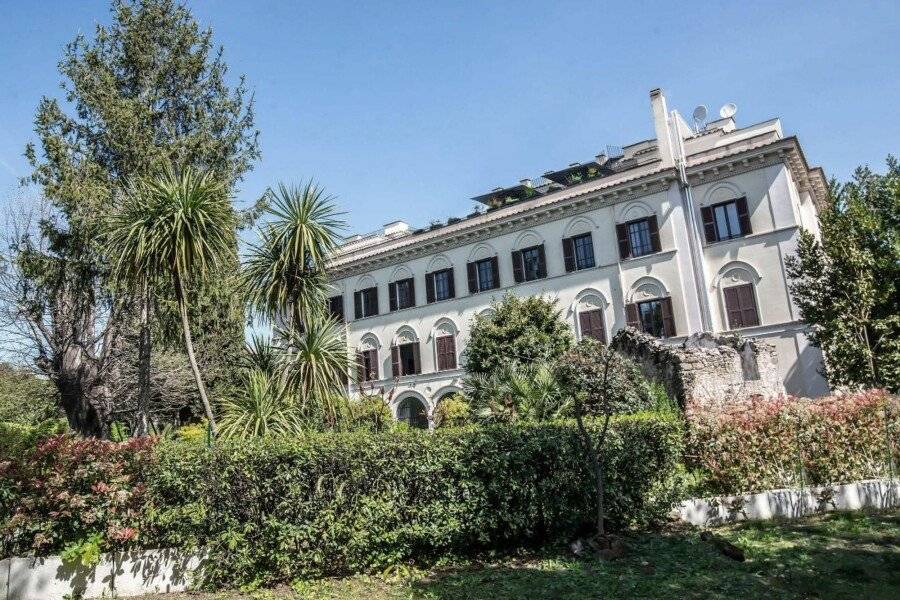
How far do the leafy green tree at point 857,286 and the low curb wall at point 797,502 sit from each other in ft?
37.7

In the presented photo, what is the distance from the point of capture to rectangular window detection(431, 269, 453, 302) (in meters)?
33.1

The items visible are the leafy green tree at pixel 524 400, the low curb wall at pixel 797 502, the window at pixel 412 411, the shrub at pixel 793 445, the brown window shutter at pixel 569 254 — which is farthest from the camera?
the window at pixel 412 411

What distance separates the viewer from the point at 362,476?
6.59m

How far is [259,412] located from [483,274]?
22746 mm

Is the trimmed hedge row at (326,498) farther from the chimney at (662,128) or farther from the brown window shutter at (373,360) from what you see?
the brown window shutter at (373,360)

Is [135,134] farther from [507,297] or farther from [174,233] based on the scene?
[507,297]

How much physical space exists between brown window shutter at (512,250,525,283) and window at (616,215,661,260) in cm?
516

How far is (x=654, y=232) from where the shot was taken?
88.9ft

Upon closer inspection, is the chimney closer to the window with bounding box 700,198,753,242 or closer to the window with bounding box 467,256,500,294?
the window with bounding box 700,198,753,242

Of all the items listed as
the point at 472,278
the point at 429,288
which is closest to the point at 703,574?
the point at 472,278

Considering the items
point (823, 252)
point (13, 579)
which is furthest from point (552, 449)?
point (823, 252)

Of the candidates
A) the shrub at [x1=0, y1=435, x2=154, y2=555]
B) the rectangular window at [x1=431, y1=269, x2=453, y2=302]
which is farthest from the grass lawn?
the rectangular window at [x1=431, y1=269, x2=453, y2=302]

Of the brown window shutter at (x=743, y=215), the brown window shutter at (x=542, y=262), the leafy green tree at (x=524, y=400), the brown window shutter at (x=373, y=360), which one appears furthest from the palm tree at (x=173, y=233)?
the brown window shutter at (x=373, y=360)

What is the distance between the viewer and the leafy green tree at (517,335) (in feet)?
84.2
